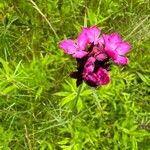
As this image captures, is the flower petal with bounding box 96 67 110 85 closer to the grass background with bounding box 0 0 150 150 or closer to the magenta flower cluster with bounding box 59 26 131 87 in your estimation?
the magenta flower cluster with bounding box 59 26 131 87

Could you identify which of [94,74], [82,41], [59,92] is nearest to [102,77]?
[94,74]

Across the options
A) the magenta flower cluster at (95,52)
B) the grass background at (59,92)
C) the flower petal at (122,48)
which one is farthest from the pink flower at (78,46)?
the grass background at (59,92)

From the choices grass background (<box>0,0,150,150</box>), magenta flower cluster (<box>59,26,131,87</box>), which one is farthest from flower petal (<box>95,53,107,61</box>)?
grass background (<box>0,0,150,150</box>)

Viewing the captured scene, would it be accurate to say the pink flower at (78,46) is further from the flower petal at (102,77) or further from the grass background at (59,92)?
the grass background at (59,92)

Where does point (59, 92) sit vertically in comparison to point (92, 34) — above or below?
below

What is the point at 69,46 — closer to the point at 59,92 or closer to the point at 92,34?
the point at 92,34

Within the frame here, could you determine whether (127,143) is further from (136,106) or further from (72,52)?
(72,52)

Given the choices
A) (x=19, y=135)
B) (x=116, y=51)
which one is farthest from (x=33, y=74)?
(x=116, y=51)
